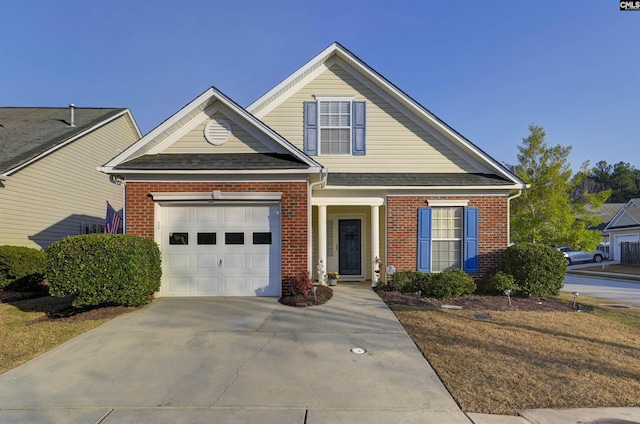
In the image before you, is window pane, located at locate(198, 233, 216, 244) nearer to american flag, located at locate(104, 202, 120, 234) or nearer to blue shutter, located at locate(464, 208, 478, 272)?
american flag, located at locate(104, 202, 120, 234)

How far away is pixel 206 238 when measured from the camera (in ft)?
30.8

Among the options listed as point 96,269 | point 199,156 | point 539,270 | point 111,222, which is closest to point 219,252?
point 199,156

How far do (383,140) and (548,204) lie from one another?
8467 mm

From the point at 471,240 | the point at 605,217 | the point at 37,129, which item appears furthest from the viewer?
the point at 605,217

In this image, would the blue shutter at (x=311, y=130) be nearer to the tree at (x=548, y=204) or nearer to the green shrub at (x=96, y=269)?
the green shrub at (x=96, y=269)

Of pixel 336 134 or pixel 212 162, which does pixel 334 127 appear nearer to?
pixel 336 134

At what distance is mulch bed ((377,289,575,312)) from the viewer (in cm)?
856

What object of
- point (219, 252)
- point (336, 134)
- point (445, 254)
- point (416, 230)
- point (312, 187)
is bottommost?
point (445, 254)

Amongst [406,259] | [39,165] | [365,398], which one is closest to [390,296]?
[406,259]

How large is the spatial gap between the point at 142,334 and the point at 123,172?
14.8 ft

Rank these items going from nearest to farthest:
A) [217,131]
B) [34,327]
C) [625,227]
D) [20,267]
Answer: [34,327] → [217,131] → [20,267] → [625,227]

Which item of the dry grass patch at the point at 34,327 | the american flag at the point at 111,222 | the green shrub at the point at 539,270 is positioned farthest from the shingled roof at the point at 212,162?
the green shrub at the point at 539,270

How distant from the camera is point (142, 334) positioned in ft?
20.8

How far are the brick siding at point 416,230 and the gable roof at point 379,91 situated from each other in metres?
1.17
